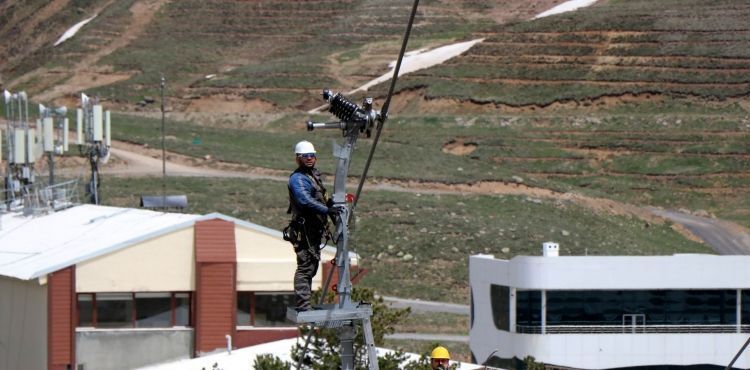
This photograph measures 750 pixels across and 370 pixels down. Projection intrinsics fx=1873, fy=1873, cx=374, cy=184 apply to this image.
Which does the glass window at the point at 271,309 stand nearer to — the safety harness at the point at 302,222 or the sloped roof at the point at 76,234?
the sloped roof at the point at 76,234

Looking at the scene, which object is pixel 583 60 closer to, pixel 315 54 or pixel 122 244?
pixel 315 54

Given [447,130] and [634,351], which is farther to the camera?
[447,130]

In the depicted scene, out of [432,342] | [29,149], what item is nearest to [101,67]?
[29,149]

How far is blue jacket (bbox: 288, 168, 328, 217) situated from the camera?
750 inches

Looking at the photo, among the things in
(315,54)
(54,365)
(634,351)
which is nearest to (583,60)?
(315,54)

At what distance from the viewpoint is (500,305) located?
47.3 meters

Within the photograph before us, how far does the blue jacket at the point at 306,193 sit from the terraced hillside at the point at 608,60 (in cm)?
8423

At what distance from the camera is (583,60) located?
109 m

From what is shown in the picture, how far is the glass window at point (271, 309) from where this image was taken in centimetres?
4262

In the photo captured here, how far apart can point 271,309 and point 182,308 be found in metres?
2.03

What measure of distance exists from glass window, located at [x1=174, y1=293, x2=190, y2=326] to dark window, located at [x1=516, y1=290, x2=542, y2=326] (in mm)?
8651

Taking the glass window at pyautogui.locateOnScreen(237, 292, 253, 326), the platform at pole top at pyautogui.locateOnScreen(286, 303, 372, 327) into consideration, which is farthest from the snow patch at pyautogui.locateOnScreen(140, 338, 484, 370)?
the platform at pole top at pyautogui.locateOnScreen(286, 303, 372, 327)

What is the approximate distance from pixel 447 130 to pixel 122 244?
5809cm

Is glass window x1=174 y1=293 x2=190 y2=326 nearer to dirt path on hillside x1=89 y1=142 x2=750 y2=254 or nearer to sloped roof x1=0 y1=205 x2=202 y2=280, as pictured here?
sloped roof x1=0 y1=205 x2=202 y2=280
